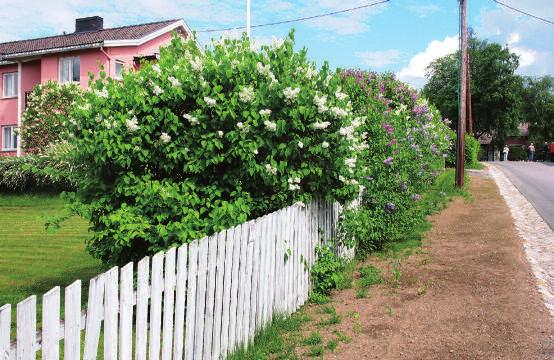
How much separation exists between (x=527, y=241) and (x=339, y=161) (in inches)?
224

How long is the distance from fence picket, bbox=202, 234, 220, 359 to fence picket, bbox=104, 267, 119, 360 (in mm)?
1133

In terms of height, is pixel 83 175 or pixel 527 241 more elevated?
pixel 83 175

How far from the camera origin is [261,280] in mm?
5230

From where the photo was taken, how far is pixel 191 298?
4051 millimetres

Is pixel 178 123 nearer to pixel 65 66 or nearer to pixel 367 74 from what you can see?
pixel 367 74

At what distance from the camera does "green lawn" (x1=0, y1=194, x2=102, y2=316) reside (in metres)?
7.52

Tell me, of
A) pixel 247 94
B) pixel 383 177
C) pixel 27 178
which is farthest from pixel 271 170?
pixel 27 178

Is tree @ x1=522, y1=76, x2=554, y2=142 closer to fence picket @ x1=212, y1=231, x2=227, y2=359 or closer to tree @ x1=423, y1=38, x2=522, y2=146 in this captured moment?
tree @ x1=423, y1=38, x2=522, y2=146

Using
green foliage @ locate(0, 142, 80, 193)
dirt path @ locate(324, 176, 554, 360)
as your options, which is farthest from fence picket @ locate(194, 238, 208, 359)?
green foliage @ locate(0, 142, 80, 193)

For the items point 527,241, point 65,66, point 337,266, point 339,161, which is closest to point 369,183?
point 337,266

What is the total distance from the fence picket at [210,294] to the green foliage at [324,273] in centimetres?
264

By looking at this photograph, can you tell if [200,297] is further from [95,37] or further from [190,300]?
Result: [95,37]

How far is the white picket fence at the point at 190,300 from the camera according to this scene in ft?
8.91

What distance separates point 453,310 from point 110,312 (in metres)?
4.37
